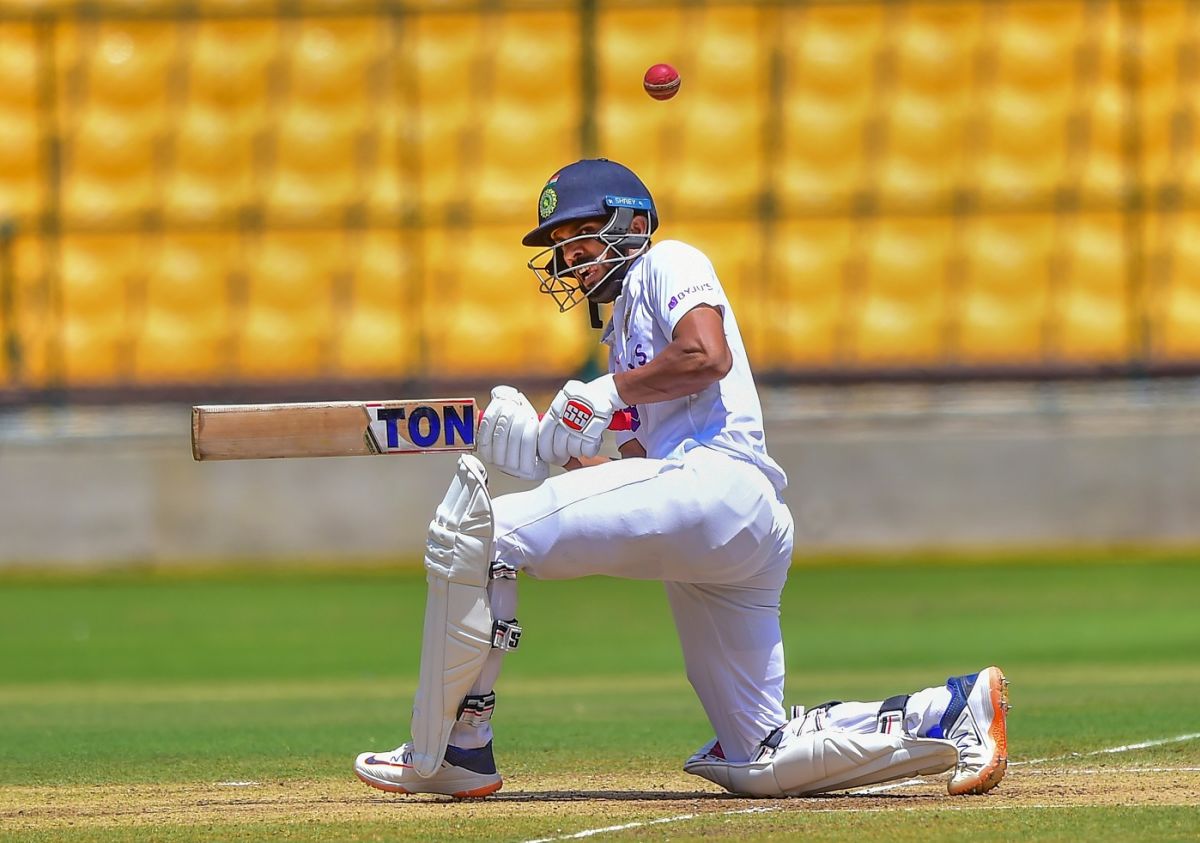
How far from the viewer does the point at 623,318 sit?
6164mm

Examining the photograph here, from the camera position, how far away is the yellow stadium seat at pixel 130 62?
59.0ft

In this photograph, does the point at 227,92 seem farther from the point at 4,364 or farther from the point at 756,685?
the point at 756,685

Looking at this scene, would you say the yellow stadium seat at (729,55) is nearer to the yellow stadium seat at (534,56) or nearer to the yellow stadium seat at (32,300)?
the yellow stadium seat at (534,56)

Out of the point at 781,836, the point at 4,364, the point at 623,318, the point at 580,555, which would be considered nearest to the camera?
the point at 781,836

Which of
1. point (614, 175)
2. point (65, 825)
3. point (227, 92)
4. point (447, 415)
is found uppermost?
point (227, 92)

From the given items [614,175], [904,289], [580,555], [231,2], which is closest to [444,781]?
[580,555]

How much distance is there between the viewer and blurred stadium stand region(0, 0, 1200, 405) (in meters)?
17.3

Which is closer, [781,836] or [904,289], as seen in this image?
[781,836]

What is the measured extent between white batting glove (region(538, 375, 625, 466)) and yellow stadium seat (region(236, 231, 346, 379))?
1180cm

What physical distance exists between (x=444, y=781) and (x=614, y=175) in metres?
1.93

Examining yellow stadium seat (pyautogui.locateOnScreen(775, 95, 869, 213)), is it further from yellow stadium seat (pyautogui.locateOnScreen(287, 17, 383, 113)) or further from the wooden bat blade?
the wooden bat blade

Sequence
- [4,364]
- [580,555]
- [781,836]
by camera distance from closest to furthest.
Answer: [781,836], [580,555], [4,364]

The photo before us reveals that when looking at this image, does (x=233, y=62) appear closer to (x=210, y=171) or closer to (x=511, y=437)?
(x=210, y=171)

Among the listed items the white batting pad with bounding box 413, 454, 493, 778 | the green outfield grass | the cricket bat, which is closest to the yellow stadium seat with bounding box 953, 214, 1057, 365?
the green outfield grass
